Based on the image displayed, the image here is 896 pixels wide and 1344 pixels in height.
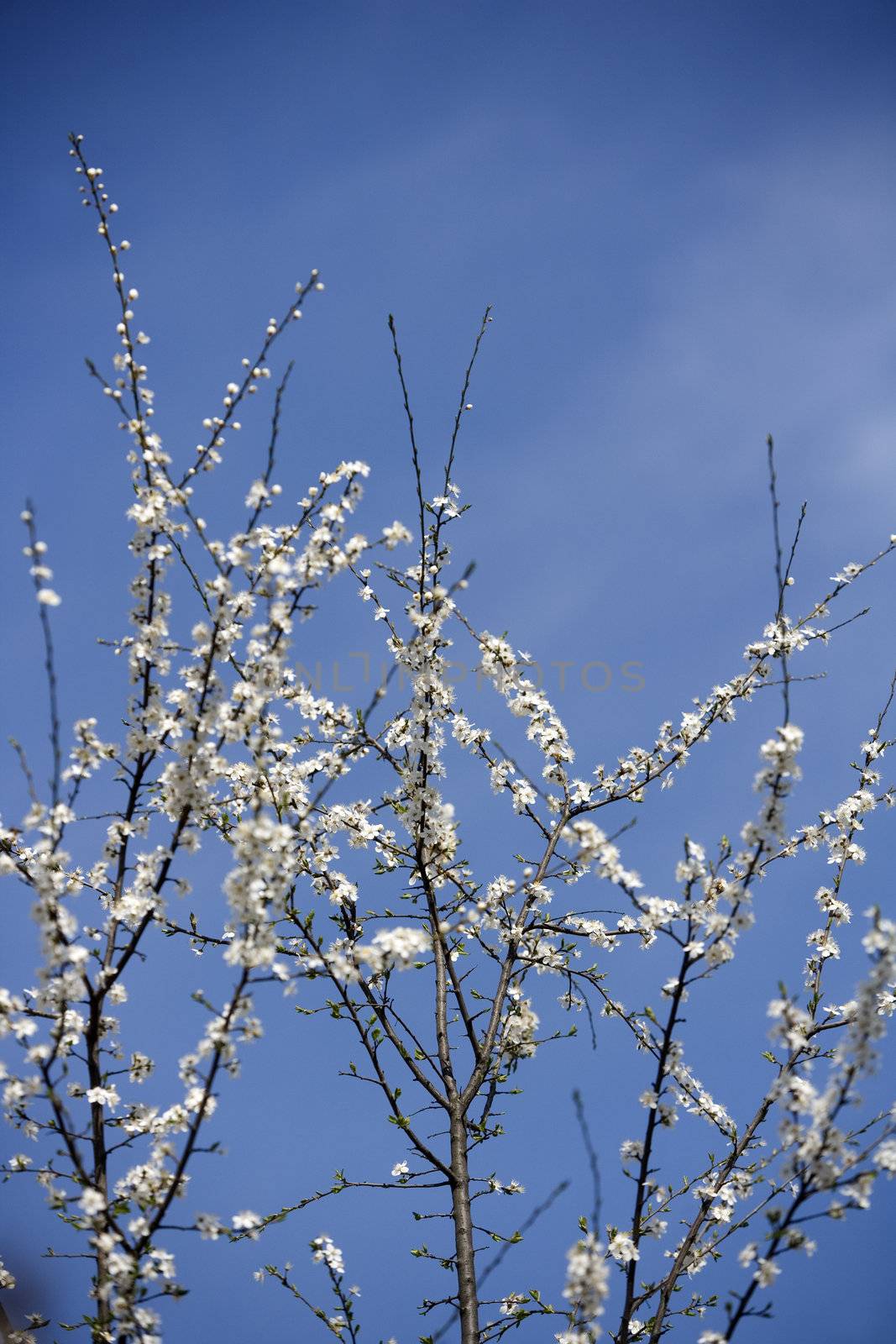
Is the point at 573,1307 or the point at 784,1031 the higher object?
the point at 784,1031

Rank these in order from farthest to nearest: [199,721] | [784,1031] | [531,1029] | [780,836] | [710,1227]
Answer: [531,1029] < [710,1227] < [199,721] < [780,836] < [784,1031]

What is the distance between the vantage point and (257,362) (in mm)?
4457

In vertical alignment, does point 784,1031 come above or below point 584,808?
below

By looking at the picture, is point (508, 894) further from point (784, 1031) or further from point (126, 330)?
point (126, 330)

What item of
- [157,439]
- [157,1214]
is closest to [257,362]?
[157,439]

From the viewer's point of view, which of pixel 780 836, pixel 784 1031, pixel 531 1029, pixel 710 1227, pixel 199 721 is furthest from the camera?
pixel 531 1029

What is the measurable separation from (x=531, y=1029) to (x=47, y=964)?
10.5 feet

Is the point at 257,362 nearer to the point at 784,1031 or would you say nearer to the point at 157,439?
the point at 157,439

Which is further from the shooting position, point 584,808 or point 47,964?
point 584,808

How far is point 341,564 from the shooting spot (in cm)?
445

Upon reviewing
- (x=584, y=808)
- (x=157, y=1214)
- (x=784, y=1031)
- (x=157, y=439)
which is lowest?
(x=784, y=1031)

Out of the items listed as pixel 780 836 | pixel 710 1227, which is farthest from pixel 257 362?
pixel 710 1227

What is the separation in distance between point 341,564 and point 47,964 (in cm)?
223

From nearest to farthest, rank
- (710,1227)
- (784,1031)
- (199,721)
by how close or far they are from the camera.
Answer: (784,1031), (199,721), (710,1227)
